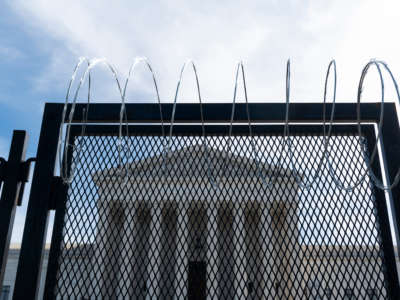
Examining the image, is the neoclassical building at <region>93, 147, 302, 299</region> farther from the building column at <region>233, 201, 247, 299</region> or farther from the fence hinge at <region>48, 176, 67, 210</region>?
the fence hinge at <region>48, 176, 67, 210</region>

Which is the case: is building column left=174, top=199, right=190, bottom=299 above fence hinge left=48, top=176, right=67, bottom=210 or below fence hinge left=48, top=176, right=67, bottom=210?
below

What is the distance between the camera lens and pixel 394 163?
1.70 m

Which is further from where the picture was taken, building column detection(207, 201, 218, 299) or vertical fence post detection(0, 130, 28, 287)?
building column detection(207, 201, 218, 299)

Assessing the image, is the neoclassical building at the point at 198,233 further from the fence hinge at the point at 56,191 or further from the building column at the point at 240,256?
the fence hinge at the point at 56,191

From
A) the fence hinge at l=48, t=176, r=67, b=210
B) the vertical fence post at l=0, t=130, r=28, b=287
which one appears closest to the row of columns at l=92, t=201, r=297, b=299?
the fence hinge at l=48, t=176, r=67, b=210

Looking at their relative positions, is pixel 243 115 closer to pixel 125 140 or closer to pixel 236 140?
pixel 236 140

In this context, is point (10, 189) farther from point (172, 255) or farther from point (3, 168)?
point (172, 255)

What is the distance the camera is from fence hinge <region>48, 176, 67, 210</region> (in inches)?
68.4

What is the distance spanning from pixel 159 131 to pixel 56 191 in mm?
605

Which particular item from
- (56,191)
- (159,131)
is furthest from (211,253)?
(56,191)

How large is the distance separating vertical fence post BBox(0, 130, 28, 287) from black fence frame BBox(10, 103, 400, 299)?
0.24ft

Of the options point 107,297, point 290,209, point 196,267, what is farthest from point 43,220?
point 196,267

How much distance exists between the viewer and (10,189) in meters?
1.71

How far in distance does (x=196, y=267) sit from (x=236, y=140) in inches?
56.2
